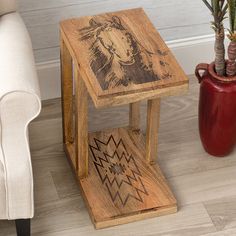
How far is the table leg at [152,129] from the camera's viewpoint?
7.18 feet

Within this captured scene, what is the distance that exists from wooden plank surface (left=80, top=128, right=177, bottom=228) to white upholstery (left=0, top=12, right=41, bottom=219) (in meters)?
0.32

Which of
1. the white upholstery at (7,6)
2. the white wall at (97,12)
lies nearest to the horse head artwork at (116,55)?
the white upholstery at (7,6)

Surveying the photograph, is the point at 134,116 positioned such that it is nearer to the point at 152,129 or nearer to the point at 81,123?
the point at 152,129

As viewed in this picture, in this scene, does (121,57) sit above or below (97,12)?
above

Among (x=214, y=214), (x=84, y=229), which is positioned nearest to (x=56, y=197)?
(x=84, y=229)

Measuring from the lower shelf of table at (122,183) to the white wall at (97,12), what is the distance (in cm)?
40

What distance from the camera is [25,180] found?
6.26 feet

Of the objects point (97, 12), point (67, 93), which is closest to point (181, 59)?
point (97, 12)

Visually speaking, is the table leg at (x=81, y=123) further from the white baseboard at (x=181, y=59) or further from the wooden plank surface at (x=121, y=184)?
the white baseboard at (x=181, y=59)

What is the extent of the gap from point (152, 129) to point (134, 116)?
215mm

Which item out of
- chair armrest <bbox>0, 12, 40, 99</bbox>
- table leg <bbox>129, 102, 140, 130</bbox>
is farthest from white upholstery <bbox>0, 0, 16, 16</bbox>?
table leg <bbox>129, 102, 140, 130</bbox>

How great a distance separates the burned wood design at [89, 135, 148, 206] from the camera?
7.43ft

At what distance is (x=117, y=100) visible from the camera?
76.5 inches

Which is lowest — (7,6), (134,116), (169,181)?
(169,181)
